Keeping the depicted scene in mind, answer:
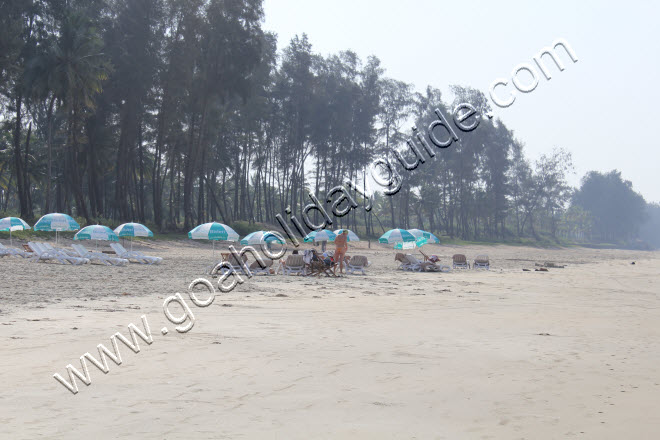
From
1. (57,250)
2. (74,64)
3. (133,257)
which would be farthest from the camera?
(74,64)

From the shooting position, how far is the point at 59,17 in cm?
3500

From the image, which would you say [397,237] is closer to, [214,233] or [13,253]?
[214,233]

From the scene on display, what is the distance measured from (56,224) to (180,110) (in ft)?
63.5

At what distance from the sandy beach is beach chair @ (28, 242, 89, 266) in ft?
27.7

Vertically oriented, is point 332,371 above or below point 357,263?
below

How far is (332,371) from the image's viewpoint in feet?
21.3

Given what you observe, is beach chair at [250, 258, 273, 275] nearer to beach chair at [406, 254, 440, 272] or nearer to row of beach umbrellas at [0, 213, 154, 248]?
row of beach umbrellas at [0, 213, 154, 248]

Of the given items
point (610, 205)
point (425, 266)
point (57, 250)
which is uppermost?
point (610, 205)

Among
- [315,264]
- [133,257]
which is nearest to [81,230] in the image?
[133,257]

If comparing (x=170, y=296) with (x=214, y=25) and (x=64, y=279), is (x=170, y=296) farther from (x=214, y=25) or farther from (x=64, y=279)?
(x=214, y=25)

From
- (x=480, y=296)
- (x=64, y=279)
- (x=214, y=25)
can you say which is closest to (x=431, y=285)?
(x=480, y=296)

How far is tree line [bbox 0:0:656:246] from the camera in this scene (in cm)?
3450

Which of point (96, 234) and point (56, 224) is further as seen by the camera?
point (56, 224)

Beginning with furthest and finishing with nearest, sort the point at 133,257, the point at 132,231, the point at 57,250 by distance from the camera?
the point at 132,231 < the point at 133,257 < the point at 57,250
